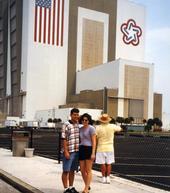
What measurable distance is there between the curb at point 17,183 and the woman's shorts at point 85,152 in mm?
1422

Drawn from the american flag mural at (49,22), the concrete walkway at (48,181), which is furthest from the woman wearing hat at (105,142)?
the american flag mural at (49,22)

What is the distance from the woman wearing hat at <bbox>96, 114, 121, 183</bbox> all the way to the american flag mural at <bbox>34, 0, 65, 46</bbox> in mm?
Answer: 127938

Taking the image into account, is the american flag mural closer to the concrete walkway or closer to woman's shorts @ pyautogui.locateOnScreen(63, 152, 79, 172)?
the concrete walkway

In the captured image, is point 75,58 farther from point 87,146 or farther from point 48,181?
point 87,146

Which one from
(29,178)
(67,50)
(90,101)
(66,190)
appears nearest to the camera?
(66,190)

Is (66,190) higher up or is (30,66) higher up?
(30,66)

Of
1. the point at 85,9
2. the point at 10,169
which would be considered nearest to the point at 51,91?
the point at 85,9

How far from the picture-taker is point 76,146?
10.1 meters

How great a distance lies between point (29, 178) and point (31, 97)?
129 meters

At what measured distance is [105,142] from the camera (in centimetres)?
1233

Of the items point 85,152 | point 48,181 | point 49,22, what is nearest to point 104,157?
point 48,181

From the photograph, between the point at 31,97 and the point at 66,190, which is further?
the point at 31,97

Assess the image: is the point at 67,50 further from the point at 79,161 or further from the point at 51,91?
the point at 79,161

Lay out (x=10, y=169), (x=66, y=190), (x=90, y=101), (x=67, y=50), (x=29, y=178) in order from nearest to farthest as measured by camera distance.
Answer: (x=66, y=190) → (x=29, y=178) → (x=10, y=169) → (x=90, y=101) → (x=67, y=50)
